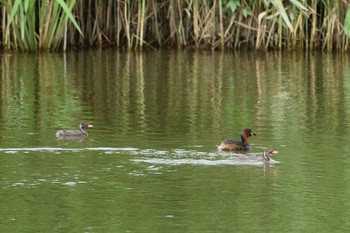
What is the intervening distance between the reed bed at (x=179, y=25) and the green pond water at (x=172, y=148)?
1.49 metres

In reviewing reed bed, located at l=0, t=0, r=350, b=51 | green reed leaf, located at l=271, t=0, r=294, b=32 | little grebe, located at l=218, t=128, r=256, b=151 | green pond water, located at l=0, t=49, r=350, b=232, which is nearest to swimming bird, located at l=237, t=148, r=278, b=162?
green pond water, located at l=0, t=49, r=350, b=232

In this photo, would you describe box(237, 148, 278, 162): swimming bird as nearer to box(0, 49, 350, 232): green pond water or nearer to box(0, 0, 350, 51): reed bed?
box(0, 49, 350, 232): green pond water

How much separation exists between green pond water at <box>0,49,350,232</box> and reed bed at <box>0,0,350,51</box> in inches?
58.7

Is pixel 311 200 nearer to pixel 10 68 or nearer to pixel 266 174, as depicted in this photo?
pixel 266 174

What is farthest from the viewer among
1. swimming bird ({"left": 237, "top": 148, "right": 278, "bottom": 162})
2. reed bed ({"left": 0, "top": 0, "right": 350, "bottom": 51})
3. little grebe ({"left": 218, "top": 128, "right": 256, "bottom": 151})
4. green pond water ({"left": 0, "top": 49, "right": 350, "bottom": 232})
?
reed bed ({"left": 0, "top": 0, "right": 350, "bottom": 51})

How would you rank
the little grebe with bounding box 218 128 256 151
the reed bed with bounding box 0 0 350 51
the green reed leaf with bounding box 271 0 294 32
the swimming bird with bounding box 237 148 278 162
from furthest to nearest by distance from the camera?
the reed bed with bounding box 0 0 350 51 < the green reed leaf with bounding box 271 0 294 32 < the little grebe with bounding box 218 128 256 151 < the swimming bird with bounding box 237 148 278 162

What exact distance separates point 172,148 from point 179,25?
1246cm

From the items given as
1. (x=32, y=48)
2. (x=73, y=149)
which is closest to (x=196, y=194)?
(x=73, y=149)

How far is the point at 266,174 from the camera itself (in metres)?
12.1

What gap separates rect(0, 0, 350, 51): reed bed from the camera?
24.2 meters

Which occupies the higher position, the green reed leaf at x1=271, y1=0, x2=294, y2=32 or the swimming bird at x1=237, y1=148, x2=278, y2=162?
the green reed leaf at x1=271, y1=0, x2=294, y2=32

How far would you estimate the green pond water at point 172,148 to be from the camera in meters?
10.2

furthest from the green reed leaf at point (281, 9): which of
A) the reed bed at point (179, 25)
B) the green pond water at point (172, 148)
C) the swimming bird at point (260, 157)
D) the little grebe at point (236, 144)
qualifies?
the swimming bird at point (260, 157)

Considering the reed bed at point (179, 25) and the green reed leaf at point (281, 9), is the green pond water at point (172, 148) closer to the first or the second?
the green reed leaf at point (281, 9)
